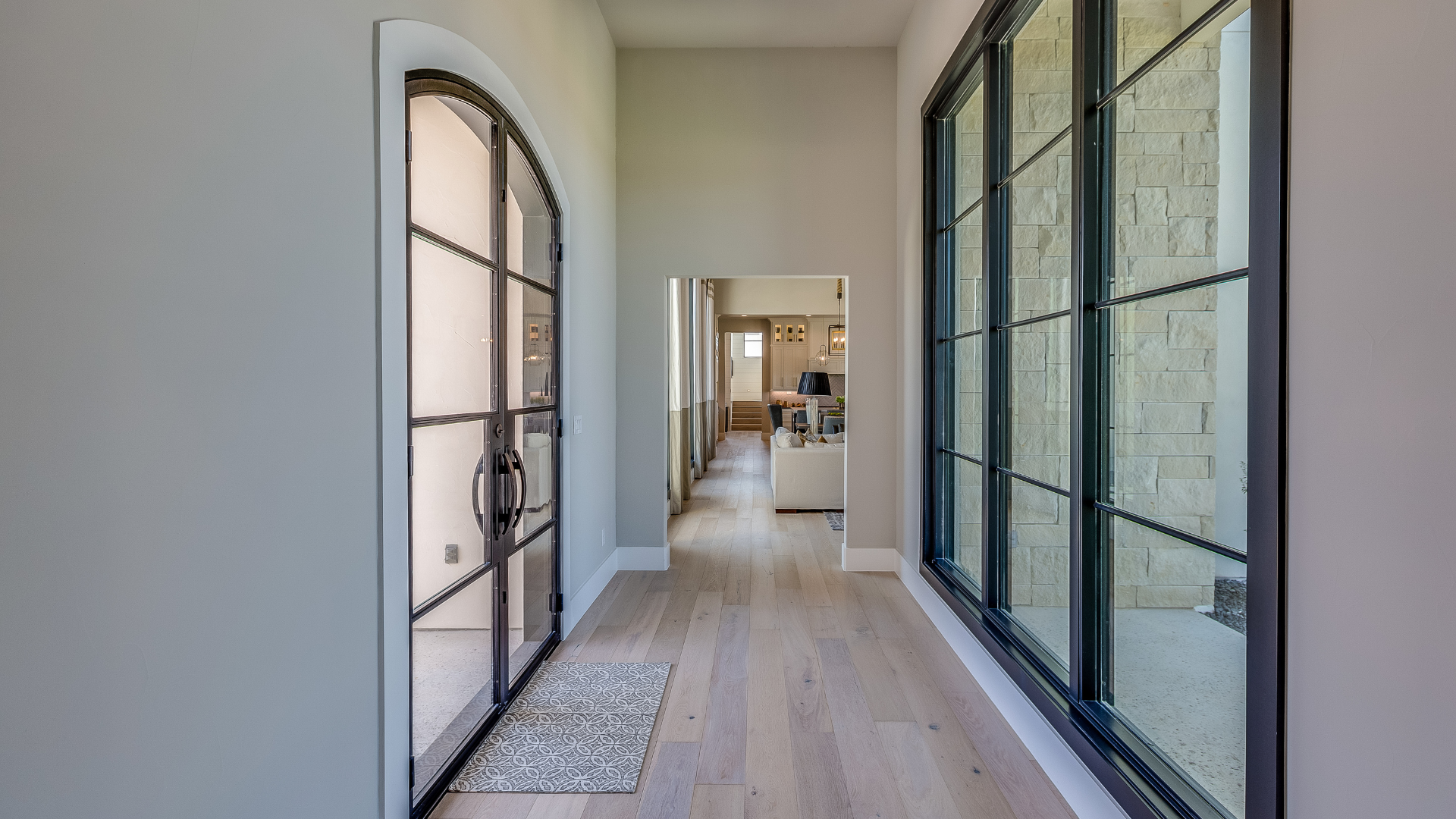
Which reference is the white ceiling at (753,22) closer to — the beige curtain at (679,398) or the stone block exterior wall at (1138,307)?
the stone block exterior wall at (1138,307)

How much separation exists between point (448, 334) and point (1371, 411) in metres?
2.17

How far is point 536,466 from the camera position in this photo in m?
2.84

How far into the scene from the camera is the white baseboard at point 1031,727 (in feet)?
5.79

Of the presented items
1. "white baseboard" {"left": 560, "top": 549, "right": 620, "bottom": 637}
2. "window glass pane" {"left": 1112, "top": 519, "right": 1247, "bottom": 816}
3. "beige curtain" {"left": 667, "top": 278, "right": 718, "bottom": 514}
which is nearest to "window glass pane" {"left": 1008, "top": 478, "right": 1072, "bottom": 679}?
"window glass pane" {"left": 1112, "top": 519, "right": 1247, "bottom": 816}

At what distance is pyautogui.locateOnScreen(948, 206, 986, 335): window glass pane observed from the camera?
2891mm

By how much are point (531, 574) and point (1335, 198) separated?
2.74m

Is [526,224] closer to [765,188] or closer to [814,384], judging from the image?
[765,188]

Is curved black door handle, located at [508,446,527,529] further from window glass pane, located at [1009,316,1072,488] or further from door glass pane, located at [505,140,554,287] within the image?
window glass pane, located at [1009,316,1072,488]

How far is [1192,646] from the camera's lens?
1.48 meters

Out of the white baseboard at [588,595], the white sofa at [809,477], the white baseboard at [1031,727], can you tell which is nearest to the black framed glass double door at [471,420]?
the white baseboard at [588,595]

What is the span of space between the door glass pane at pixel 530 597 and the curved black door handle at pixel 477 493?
29 centimetres

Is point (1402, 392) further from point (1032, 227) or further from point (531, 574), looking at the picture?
point (531, 574)

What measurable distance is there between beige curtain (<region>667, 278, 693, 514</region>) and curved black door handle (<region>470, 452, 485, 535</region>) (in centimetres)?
335

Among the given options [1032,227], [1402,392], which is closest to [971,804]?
[1402,392]
